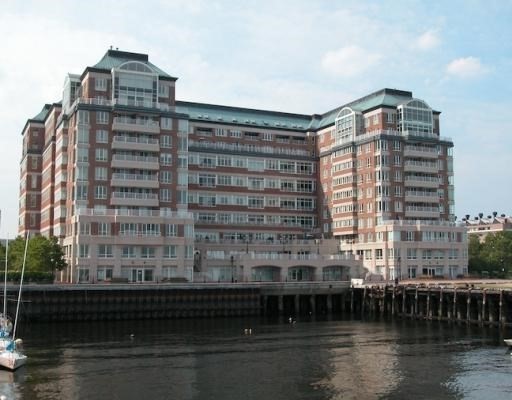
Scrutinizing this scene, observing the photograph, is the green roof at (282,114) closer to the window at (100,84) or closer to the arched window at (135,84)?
the arched window at (135,84)

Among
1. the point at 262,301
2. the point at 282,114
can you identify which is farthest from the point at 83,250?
the point at 282,114

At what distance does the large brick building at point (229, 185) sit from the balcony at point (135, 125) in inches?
9.7

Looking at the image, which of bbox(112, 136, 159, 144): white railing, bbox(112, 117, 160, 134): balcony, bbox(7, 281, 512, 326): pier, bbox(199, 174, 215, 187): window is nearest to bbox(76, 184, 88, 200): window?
bbox(112, 136, 159, 144): white railing

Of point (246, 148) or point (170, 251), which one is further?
point (246, 148)

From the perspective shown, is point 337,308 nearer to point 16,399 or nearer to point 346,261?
point 346,261

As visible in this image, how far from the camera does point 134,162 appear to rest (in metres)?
112

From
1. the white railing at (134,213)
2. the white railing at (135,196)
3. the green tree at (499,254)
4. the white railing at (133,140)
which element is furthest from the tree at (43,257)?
the green tree at (499,254)

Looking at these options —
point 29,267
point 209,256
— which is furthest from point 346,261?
point 29,267

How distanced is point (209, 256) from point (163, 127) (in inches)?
958

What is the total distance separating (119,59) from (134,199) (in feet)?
83.2

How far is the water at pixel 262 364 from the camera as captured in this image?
4403 cm

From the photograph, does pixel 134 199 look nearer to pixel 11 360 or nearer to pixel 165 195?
pixel 165 195

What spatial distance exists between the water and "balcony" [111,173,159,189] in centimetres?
3618

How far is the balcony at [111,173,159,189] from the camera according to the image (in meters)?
111
